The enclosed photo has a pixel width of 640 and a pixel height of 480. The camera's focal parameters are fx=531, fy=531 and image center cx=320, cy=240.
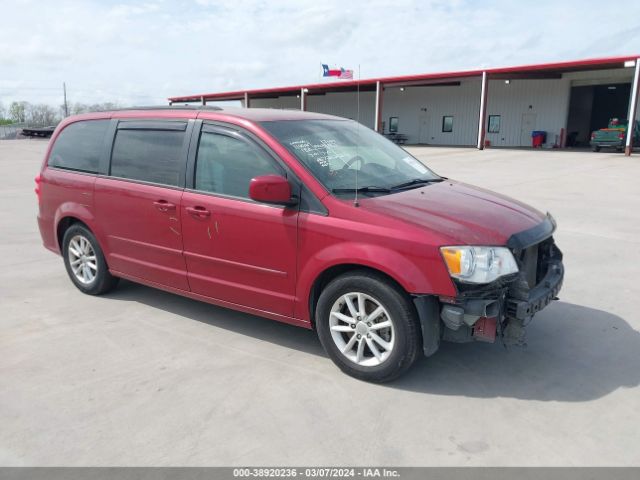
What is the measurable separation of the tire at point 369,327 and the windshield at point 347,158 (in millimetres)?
691

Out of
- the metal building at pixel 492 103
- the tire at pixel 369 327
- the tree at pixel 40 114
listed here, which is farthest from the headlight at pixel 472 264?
the tree at pixel 40 114

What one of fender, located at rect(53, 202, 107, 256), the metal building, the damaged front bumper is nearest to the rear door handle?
fender, located at rect(53, 202, 107, 256)

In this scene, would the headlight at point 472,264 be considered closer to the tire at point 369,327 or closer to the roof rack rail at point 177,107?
the tire at point 369,327

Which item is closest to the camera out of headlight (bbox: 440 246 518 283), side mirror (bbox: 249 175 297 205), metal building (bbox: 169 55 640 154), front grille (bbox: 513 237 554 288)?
headlight (bbox: 440 246 518 283)

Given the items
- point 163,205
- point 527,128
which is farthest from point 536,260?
point 527,128

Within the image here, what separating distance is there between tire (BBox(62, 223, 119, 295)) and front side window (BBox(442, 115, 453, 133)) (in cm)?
3485

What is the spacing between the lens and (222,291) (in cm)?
421

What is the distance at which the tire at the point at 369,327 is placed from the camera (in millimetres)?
3365

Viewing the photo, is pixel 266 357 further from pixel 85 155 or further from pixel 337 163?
pixel 85 155

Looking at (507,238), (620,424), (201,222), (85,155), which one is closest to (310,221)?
(201,222)

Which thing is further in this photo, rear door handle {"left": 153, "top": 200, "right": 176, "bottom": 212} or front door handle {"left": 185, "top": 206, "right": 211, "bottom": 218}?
rear door handle {"left": 153, "top": 200, "right": 176, "bottom": 212}

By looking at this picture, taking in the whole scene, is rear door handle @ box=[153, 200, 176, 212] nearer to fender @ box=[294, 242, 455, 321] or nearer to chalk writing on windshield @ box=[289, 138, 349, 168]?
chalk writing on windshield @ box=[289, 138, 349, 168]

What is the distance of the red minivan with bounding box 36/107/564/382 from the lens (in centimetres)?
332

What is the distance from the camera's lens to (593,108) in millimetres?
36719
